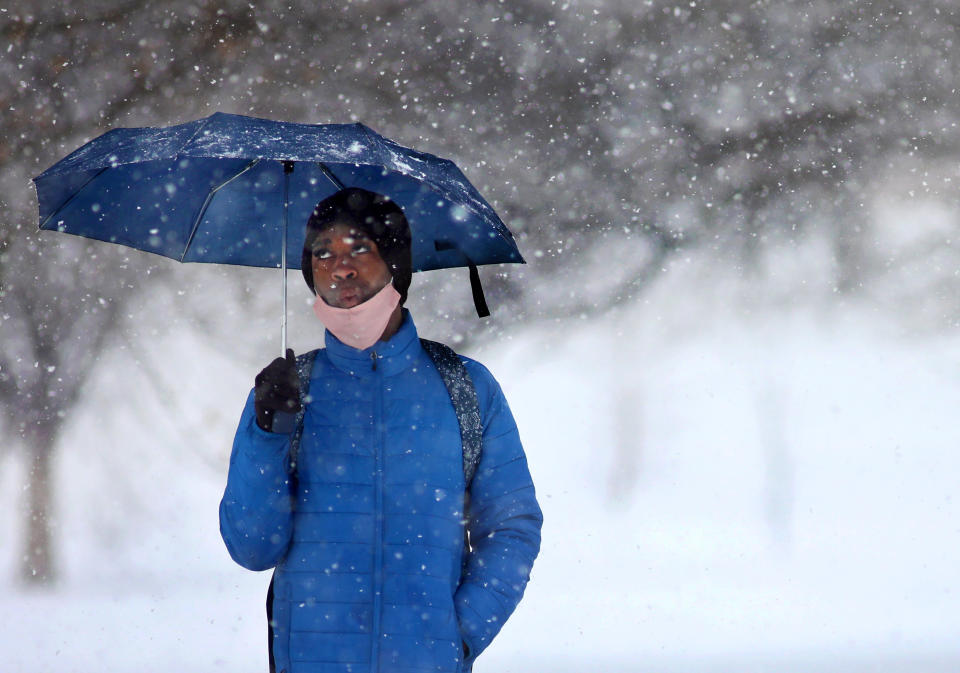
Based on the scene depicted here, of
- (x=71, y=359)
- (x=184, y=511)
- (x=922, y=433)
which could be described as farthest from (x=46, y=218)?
(x=922, y=433)

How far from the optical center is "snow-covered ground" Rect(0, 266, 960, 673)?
7777 mm

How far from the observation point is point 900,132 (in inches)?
357

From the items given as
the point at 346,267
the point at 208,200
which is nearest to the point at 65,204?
the point at 208,200

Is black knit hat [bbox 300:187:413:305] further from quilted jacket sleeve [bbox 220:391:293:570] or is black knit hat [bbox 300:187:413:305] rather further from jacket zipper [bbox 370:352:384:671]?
quilted jacket sleeve [bbox 220:391:293:570]

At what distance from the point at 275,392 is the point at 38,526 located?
8.15 metres

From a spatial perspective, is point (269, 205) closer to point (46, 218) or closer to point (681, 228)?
point (46, 218)

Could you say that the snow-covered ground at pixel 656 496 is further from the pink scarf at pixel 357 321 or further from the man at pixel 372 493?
the pink scarf at pixel 357 321

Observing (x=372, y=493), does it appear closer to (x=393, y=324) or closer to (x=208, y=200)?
(x=393, y=324)

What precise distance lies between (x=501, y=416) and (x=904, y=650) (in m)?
5.92

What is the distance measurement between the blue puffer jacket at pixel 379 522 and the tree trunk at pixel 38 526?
7.64m

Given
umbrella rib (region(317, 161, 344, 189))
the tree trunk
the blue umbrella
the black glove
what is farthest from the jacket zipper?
the tree trunk

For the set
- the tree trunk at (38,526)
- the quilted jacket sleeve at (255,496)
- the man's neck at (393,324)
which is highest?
the man's neck at (393,324)

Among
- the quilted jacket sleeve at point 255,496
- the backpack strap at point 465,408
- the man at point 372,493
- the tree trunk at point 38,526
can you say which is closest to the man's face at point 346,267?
the man at point 372,493

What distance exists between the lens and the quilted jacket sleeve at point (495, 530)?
230 cm
